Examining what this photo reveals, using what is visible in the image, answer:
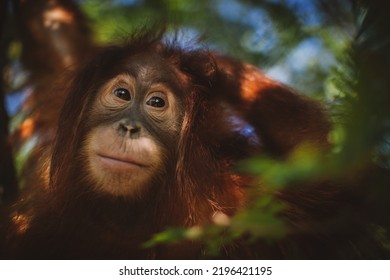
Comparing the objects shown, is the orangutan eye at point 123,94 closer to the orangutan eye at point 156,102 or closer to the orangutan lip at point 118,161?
the orangutan eye at point 156,102

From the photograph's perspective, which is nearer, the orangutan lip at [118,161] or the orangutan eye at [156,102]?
the orangutan lip at [118,161]

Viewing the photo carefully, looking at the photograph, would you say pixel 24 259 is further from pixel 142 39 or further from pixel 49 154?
pixel 142 39

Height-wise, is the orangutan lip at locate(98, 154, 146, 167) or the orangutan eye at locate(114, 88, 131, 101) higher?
the orangutan eye at locate(114, 88, 131, 101)

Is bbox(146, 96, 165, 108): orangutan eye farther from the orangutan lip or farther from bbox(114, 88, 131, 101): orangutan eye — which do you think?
the orangutan lip

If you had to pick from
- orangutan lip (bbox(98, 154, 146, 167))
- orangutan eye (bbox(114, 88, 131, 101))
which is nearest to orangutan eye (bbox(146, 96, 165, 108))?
orangutan eye (bbox(114, 88, 131, 101))

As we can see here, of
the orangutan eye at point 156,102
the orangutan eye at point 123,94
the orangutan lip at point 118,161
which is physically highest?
the orangutan eye at point 123,94

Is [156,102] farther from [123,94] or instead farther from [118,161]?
[118,161]

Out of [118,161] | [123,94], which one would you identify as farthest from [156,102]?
[118,161]

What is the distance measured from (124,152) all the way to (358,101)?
1852 millimetres

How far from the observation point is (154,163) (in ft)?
11.2

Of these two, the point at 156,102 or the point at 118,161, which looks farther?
the point at 156,102

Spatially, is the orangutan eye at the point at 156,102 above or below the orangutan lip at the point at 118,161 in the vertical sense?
above

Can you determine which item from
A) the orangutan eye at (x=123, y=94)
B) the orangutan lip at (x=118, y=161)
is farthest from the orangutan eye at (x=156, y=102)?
the orangutan lip at (x=118, y=161)

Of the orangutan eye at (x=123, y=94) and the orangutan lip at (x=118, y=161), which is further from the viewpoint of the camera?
the orangutan eye at (x=123, y=94)
